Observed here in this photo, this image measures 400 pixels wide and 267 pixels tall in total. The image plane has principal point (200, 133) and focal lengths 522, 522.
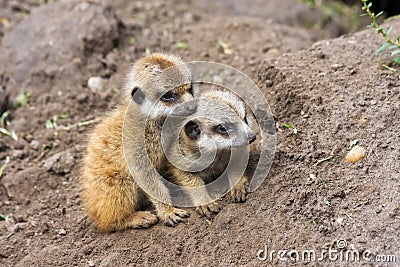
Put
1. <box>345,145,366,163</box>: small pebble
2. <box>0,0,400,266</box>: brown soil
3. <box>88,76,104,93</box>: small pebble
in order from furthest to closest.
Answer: <box>88,76,104,93</box>: small pebble, <box>345,145,366,163</box>: small pebble, <box>0,0,400,266</box>: brown soil

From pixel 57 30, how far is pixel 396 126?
413cm

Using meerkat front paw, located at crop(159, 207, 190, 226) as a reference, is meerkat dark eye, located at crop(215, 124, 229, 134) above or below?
above

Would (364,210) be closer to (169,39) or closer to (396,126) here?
(396,126)

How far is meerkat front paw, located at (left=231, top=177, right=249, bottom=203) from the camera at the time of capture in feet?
13.1

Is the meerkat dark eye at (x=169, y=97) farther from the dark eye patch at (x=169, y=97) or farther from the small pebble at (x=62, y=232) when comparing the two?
the small pebble at (x=62, y=232)

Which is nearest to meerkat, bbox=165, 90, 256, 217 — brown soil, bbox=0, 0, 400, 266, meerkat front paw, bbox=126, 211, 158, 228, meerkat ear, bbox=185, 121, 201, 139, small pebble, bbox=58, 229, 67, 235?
meerkat ear, bbox=185, 121, 201, 139

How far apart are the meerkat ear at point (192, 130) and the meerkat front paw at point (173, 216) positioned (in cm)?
62

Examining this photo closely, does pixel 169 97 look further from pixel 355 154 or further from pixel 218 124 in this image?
pixel 355 154

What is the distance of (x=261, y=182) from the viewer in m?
4.03

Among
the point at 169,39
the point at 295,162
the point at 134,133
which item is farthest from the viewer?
the point at 169,39

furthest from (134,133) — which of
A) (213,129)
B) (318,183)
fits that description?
(318,183)

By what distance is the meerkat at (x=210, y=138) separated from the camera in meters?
4.11

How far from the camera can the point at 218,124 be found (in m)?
4.22

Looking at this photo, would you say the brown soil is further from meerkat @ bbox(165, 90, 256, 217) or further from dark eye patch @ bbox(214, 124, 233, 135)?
dark eye patch @ bbox(214, 124, 233, 135)
